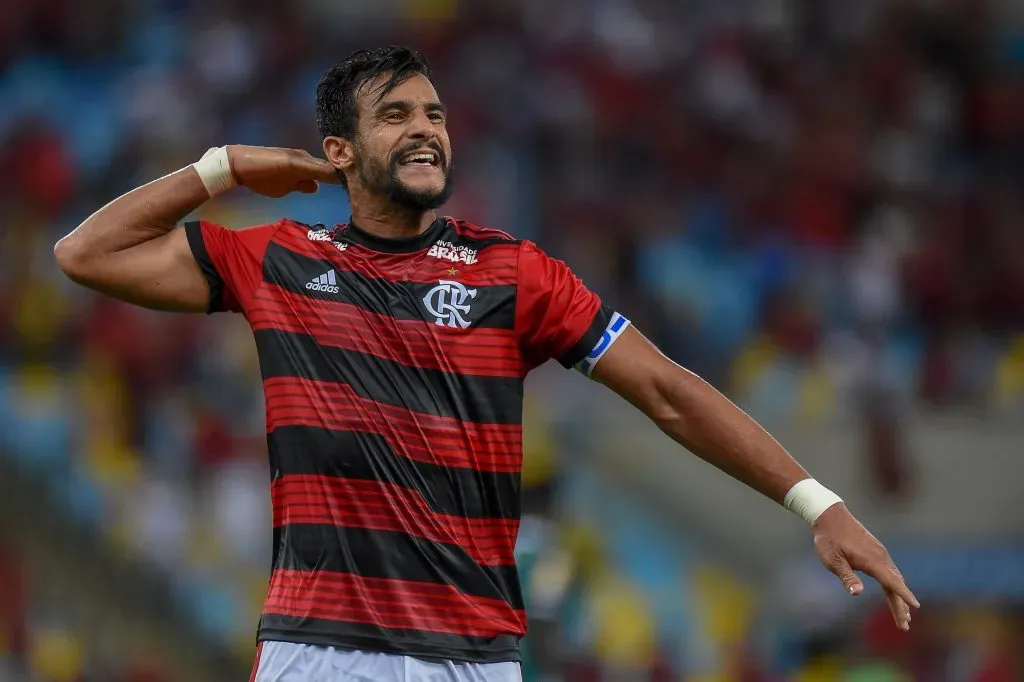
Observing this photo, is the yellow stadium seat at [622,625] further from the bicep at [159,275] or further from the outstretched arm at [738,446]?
A: the bicep at [159,275]

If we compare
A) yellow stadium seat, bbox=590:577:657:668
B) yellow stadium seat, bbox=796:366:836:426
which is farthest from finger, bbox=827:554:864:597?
yellow stadium seat, bbox=796:366:836:426

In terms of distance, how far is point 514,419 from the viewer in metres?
Answer: 4.52

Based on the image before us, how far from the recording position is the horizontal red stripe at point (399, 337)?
14.7ft

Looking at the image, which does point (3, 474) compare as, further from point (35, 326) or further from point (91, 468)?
point (35, 326)

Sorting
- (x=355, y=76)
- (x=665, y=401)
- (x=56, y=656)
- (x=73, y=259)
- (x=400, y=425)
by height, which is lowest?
(x=56, y=656)

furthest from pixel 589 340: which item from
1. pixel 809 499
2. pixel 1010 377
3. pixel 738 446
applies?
pixel 1010 377

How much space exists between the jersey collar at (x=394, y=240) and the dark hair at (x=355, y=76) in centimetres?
31

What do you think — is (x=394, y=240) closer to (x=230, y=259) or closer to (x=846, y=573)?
(x=230, y=259)

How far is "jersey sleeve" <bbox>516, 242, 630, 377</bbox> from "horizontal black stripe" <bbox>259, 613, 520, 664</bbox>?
0.83 metres

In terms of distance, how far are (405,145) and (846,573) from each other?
1.70m

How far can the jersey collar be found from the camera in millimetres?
4680

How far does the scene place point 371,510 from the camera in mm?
4363

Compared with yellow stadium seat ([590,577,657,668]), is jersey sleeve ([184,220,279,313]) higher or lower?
higher

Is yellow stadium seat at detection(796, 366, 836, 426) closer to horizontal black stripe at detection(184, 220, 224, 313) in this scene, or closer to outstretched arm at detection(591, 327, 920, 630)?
outstretched arm at detection(591, 327, 920, 630)
